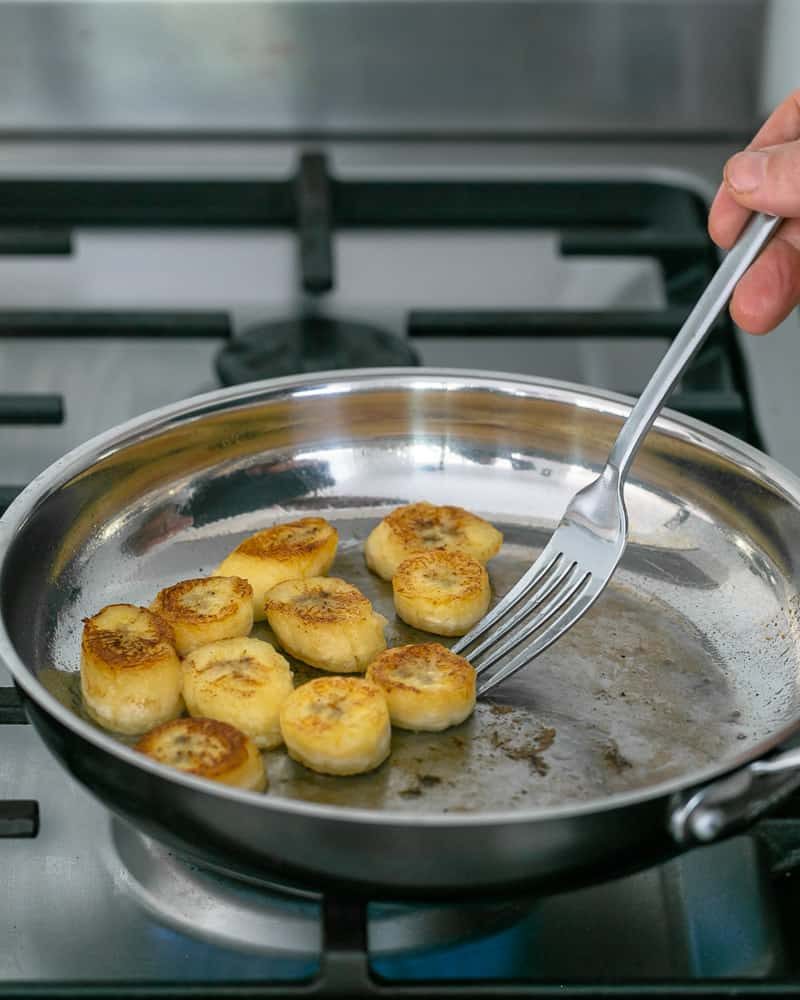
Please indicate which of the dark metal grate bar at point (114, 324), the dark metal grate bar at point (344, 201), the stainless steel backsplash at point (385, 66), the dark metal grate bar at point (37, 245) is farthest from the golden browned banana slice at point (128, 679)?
the stainless steel backsplash at point (385, 66)

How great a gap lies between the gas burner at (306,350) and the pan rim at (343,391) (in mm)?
150

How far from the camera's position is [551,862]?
2.04ft

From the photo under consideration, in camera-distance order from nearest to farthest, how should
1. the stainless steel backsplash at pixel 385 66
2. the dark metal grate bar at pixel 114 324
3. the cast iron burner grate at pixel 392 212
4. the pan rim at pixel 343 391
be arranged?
the pan rim at pixel 343 391 < the dark metal grate bar at pixel 114 324 < the cast iron burner grate at pixel 392 212 < the stainless steel backsplash at pixel 385 66

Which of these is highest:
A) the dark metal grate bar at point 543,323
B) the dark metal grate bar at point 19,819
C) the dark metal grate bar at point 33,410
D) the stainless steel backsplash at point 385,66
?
the stainless steel backsplash at point 385,66

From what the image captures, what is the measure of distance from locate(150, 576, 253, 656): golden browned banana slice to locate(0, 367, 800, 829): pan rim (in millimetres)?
98

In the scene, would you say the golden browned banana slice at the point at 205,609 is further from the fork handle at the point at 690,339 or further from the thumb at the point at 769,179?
the thumb at the point at 769,179

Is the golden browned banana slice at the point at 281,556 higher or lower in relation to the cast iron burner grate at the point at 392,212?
lower

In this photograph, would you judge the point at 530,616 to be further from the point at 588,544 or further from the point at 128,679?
the point at 128,679

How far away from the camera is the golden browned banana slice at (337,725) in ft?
2.40

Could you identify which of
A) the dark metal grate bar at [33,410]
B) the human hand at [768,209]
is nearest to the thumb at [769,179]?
the human hand at [768,209]

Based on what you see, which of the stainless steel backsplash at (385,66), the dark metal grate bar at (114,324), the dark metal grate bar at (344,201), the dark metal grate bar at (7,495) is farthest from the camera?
the stainless steel backsplash at (385,66)

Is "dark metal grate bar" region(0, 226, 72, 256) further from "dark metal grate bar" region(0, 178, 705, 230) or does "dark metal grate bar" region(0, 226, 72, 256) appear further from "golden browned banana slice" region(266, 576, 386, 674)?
"golden browned banana slice" region(266, 576, 386, 674)

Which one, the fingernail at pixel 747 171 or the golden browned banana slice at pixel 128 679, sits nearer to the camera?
the golden browned banana slice at pixel 128 679

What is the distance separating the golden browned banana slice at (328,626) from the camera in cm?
84
